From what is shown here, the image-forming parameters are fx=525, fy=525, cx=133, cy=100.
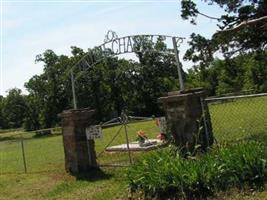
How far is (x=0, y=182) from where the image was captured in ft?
49.1

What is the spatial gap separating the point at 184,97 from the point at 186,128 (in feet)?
2.18

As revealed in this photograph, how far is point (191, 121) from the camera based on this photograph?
1111cm

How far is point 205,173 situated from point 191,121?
2632 millimetres

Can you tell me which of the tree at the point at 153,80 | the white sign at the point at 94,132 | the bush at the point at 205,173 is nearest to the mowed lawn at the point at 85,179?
the bush at the point at 205,173

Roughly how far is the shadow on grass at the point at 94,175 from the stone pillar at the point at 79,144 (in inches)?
10.7

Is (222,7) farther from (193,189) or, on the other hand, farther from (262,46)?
(193,189)

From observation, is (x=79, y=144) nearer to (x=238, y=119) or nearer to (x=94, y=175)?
(x=94, y=175)

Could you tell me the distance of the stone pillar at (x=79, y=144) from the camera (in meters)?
14.3

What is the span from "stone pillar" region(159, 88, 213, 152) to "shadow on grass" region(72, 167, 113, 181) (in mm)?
2469

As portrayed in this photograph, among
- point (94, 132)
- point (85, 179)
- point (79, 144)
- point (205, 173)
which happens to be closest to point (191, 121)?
point (205, 173)

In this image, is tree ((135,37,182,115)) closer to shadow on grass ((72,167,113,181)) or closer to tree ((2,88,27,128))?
tree ((2,88,27,128))

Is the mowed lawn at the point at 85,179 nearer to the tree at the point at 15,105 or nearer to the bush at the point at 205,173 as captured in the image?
the bush at the point at 205,173

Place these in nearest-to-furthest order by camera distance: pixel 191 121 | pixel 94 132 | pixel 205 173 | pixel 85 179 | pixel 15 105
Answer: pixel 205 173
pixel 191 121
pixel 85 179
pixel 94 132
pixel 15 105

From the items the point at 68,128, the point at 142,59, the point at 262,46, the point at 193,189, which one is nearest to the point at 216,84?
the point at 142,59
